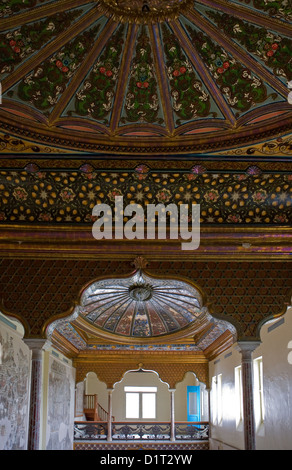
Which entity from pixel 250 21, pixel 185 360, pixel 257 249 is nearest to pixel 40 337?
pixel 257 249

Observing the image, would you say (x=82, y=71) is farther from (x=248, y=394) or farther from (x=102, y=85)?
(x=248, y=394)

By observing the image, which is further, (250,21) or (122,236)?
(122,236)

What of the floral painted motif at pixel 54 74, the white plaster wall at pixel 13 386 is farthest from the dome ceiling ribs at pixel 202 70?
the white plaster wall at pixel 13 386

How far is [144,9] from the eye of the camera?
4.54 metres

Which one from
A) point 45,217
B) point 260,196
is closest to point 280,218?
point 260,196

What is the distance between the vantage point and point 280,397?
8.74 m

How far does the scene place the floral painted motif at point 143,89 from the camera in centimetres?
511

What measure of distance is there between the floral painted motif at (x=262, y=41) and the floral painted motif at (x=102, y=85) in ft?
3.31

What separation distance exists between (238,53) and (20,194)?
10.7 ft

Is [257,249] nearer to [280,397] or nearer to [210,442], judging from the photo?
[280,397]
